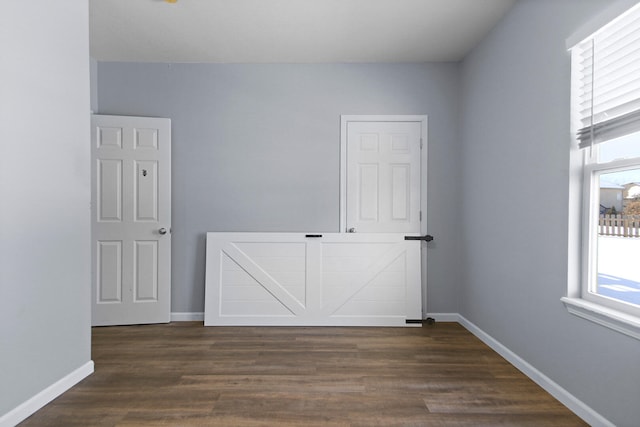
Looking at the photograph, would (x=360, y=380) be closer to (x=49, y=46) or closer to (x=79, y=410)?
(x=79, y=410)

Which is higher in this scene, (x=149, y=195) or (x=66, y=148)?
(x=66, y=148)

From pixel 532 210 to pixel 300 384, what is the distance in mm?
1976

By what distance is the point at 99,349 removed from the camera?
2.84 m

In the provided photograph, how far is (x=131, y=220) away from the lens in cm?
352

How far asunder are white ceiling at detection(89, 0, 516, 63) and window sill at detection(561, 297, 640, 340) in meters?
2.22

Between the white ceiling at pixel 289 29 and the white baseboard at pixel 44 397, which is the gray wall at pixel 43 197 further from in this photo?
the white ceiling at pixel 289 29

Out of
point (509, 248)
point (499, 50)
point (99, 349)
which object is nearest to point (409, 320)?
point (509, 248)

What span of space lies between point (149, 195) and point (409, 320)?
2.97m

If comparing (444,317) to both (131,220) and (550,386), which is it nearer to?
(550,386)

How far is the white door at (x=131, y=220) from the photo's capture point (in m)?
3.48

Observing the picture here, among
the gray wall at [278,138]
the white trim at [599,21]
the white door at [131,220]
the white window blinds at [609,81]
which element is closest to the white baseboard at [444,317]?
the gray wall at [278,138]

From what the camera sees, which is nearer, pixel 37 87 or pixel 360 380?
pixel 37 87

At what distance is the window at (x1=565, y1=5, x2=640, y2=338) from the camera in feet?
5.53

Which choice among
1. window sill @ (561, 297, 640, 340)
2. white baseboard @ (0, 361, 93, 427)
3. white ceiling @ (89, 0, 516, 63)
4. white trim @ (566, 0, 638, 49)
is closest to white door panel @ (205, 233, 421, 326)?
white baseboard @ (0, 361, 93, 427)
